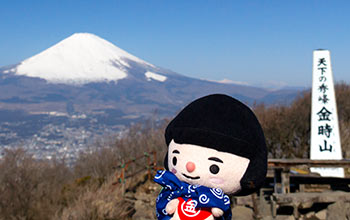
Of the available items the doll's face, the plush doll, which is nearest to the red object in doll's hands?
the plush doll

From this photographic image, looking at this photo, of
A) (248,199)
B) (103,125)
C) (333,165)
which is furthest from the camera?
(103,125)

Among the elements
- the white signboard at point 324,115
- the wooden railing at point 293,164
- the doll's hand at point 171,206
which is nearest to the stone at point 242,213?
the wooden railing at point 293,164

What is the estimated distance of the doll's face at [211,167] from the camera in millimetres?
2955

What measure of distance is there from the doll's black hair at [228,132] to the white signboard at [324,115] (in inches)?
296

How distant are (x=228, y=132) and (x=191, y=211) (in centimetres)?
66

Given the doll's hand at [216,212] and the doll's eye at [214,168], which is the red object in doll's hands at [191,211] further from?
the doll's eye at [214,168]

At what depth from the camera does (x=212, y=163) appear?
2.96m

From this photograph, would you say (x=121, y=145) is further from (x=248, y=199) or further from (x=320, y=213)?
(x=320, y=213)

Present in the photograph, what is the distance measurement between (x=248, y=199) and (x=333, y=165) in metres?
2.06

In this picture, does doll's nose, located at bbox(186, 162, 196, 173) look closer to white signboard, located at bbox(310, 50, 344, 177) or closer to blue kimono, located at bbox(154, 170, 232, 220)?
blue kimono, located at bbox(154, 170, 232, 220)

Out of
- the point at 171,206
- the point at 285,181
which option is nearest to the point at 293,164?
the point at 285,181

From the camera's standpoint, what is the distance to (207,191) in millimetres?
2918

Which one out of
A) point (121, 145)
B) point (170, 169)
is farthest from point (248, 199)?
point (121, 145)

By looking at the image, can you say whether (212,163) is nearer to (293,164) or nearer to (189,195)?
(189,195)
